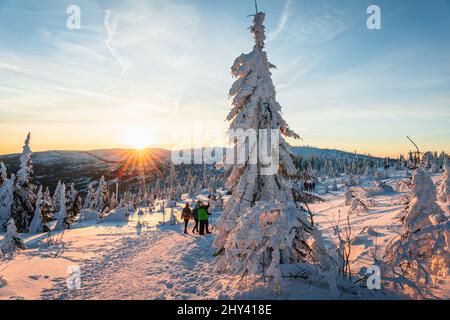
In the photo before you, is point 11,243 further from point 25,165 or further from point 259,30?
point 25,165

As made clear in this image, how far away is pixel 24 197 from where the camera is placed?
30.2m

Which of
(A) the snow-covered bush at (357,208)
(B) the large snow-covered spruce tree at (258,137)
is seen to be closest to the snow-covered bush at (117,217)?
(B) the large snow-covered spruce tree at (258,137)

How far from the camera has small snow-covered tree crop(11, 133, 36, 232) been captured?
29438mm

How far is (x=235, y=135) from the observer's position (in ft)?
29.4

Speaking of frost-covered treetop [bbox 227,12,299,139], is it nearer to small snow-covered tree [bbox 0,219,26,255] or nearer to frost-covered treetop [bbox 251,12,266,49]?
frost-covered treetop [bbox 251,12,266,49]

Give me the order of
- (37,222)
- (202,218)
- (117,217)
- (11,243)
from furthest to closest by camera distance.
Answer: (37,222), (117,217), (202,218), (11,243)

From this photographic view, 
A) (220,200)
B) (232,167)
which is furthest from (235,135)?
(220,200)

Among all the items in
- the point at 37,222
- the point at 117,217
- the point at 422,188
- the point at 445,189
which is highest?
the point at 422,188

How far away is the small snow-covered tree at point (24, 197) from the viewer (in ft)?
96.6

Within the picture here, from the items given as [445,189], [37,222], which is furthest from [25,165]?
[445,189]

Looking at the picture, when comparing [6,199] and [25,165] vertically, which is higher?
[25,165]

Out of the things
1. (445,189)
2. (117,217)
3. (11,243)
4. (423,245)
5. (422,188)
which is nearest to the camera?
(423,245)

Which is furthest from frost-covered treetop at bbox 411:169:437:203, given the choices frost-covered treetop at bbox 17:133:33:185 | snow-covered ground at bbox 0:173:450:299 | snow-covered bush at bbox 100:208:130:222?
frost-covered treetop at bbox 17:133:33:185
